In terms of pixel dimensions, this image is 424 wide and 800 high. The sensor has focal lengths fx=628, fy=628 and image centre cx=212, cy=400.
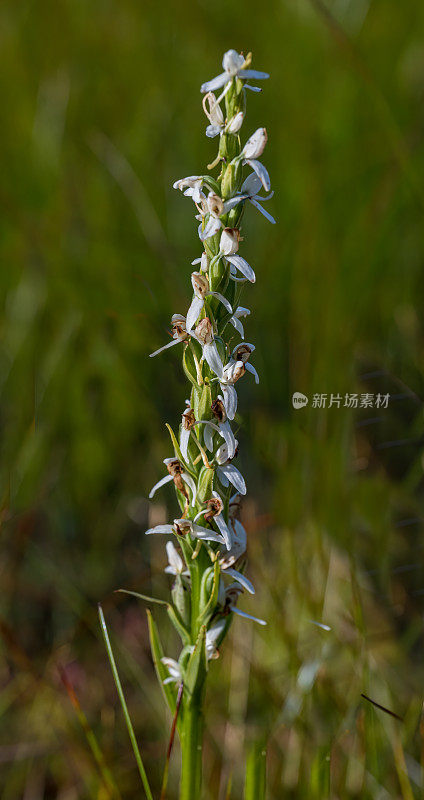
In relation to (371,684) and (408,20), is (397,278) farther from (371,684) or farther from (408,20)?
(408,20)

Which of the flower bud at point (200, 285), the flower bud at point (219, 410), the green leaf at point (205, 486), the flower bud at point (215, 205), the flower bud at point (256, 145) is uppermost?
the flower bud at point (256, 145)

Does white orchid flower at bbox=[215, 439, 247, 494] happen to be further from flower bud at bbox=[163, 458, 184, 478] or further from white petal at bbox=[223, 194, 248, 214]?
white petal at bbox=[223, 194, 248, 214]

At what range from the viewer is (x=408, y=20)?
4973mm

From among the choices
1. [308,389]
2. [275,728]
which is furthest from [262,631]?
[308,389]

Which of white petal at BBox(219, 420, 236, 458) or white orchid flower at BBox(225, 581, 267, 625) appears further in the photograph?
white orchid flower at BBox(225, 581, 267, 625)

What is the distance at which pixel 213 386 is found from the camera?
107 cm

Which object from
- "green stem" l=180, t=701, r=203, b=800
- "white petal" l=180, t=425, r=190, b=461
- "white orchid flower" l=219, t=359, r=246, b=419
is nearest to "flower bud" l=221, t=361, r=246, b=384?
"white orchid flower" l=219, t=359, r=246, b=419

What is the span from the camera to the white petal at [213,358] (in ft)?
3.34

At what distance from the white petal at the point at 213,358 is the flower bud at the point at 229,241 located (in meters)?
0.16

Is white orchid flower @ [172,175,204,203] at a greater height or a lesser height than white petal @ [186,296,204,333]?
greater

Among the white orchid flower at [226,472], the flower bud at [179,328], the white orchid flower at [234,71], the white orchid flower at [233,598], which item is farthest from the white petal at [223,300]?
the white orchid flower at [233,598]

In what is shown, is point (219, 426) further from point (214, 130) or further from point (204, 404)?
point (214, 130)

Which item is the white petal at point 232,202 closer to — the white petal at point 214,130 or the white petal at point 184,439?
the white petal at point 214,130

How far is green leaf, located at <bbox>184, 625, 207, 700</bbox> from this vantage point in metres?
1.04
